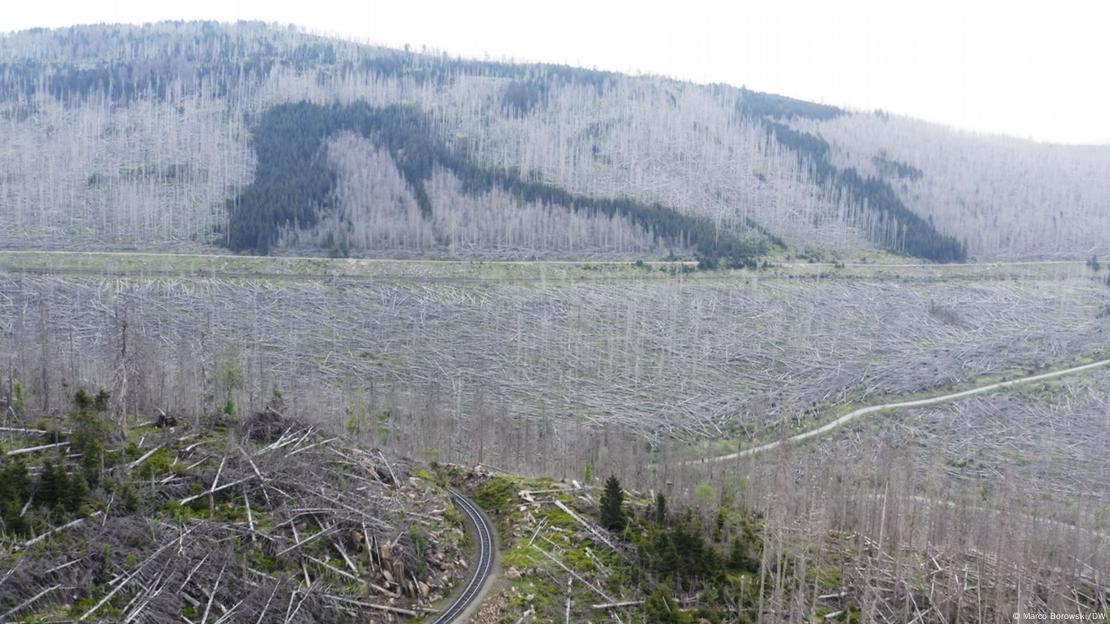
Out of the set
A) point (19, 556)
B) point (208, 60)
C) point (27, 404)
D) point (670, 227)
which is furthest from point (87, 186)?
point (19, 556)

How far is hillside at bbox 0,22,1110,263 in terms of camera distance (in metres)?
89.6

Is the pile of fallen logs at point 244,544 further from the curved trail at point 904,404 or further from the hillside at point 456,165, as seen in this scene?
the hillside at point 456,165

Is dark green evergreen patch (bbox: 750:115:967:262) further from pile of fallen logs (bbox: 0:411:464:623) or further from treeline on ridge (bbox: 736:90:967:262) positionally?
pile of fallen logs (bbox: 0:411:464:623)

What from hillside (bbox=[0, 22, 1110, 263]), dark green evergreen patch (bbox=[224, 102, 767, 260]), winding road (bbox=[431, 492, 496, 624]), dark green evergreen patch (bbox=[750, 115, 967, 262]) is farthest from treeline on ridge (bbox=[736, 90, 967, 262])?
winding road (bbox=[431, 492, 496, 624])

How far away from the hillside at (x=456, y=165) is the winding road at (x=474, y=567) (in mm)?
56128

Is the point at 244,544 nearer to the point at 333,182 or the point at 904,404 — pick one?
the point at 904,404

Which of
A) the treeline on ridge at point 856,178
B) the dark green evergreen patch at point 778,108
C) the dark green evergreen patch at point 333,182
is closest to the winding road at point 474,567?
the dark green evergreen patch at point 333,182

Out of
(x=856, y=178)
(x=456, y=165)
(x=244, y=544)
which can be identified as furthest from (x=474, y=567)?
(x=856, y=178)

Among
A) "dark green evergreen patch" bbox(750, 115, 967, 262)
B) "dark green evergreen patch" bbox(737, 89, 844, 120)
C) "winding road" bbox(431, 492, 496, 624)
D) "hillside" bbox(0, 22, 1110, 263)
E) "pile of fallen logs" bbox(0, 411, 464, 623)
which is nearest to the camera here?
"pile of fallen logs" bbox(0, 411, 464, 623)

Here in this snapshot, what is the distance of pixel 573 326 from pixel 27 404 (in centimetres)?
4281

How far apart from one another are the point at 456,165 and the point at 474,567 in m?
89.7

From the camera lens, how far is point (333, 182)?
99.8 m

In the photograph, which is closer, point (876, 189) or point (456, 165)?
point (456, 165)

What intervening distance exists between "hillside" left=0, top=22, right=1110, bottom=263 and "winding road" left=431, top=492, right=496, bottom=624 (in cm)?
5613
